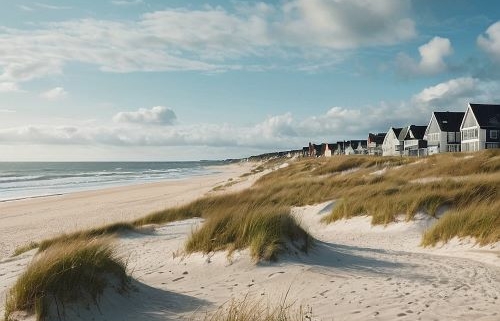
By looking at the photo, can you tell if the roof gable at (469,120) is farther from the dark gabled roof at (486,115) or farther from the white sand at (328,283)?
→ the white sand at (328,283)

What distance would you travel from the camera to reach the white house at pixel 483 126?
58.9 metres

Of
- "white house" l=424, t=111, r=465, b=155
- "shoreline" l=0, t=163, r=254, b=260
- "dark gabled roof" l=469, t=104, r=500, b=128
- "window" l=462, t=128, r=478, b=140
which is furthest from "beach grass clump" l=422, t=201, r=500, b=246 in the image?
"white house" l=424, t=111, r=465, b=155

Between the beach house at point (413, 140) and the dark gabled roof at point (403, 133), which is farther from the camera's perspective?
the dark gabled roof at point (403, 133)

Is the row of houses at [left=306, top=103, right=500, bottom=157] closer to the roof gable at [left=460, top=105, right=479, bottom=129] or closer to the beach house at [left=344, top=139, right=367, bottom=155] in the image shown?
the roof gable at [left=460, top=105, right=479, bottom=129]

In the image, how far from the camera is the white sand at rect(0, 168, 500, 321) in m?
5.70

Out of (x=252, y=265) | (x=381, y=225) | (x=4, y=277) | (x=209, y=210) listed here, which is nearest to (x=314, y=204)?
(x=209, y=210)

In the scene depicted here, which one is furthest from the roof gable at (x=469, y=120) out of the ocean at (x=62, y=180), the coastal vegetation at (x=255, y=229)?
the coastal vegetation at (x=255, y=229)

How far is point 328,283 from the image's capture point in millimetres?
6988

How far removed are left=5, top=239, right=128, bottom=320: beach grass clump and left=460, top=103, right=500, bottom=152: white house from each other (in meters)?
61.1

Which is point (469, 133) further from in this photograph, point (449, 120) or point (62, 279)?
point (62, 279)

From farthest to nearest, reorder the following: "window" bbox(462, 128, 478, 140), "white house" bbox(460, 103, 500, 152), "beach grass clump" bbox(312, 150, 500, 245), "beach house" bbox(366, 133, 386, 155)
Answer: "beach house" bbox(366, 133, 386, 155) → "window" bbox(462, 128, 478, 140) → "white house" bbox(460, 103, 500, 152) → "beach grass clump" bbox(312, 150, 500, 245)

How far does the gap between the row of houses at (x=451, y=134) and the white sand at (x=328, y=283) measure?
56.0m

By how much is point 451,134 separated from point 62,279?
231 feet

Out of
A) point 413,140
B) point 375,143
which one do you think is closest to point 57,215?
point 413,140
